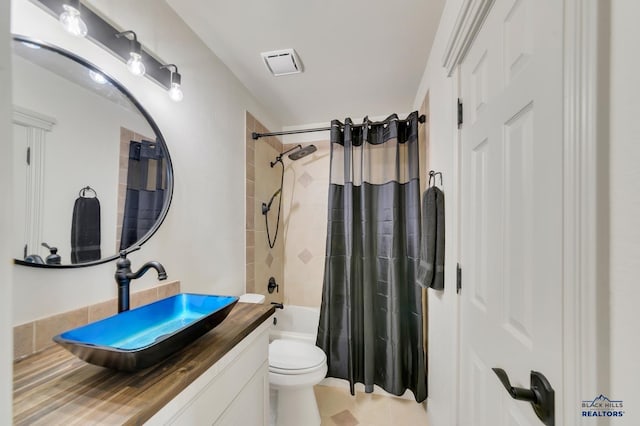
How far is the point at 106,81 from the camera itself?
0.95m

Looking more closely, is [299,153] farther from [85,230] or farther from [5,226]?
[5,226]

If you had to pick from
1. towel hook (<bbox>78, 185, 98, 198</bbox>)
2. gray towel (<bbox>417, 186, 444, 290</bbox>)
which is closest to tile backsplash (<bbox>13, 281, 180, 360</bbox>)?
towel hook (<bbox>78, 185, 98, 198</bbox>)

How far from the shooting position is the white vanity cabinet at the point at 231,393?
65 cm

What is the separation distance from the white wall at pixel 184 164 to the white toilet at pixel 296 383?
1.56ft

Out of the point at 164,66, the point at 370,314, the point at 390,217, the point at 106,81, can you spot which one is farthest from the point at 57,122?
the point at 370,314

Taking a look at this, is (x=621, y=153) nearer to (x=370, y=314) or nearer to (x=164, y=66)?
(x=164, y=66)

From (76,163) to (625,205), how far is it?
1.39m

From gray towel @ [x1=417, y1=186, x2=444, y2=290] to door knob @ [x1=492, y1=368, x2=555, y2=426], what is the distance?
29.2 inches

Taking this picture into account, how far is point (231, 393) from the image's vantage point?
0.87 metres

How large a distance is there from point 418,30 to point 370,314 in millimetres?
1908

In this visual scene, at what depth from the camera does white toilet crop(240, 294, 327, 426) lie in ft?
4.93

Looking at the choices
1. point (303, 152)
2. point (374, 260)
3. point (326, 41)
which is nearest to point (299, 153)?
point (303, 152)

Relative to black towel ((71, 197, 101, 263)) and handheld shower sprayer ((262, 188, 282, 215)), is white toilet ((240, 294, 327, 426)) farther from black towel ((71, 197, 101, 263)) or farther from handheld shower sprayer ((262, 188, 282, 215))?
black towel ((71, 197, 101, 263))

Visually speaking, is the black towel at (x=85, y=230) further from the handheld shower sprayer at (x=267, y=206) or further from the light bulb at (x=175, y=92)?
the handheld shower sprayer at (x=267, y=206)
